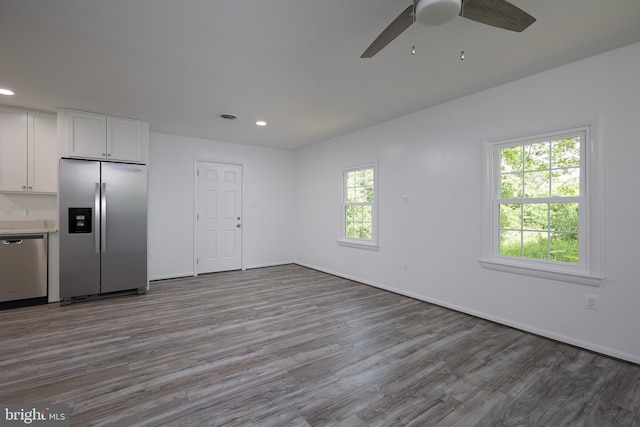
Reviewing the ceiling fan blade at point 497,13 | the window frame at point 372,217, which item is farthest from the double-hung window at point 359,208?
the ceiling fan blade at point 497,13

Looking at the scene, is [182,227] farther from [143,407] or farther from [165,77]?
[143,407]

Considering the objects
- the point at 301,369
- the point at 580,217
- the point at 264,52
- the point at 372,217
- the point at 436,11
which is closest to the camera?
the point at 436,11

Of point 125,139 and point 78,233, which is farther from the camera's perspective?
point 125,139

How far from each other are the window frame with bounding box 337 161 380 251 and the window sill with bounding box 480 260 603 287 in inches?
67.6

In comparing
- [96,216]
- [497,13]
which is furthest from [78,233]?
[497,13]

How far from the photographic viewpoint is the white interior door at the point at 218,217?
546 cm

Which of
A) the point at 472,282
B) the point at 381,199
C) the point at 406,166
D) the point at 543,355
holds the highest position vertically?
the point at 406,166

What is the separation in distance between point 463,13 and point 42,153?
5209 mm

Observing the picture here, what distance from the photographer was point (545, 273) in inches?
111

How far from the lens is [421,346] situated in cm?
264

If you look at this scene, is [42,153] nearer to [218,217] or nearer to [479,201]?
[218,217]

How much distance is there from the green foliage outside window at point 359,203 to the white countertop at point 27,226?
14.1ft

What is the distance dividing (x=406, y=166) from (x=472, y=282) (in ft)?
5.76

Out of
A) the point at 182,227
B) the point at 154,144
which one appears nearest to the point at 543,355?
the point at 182,227
